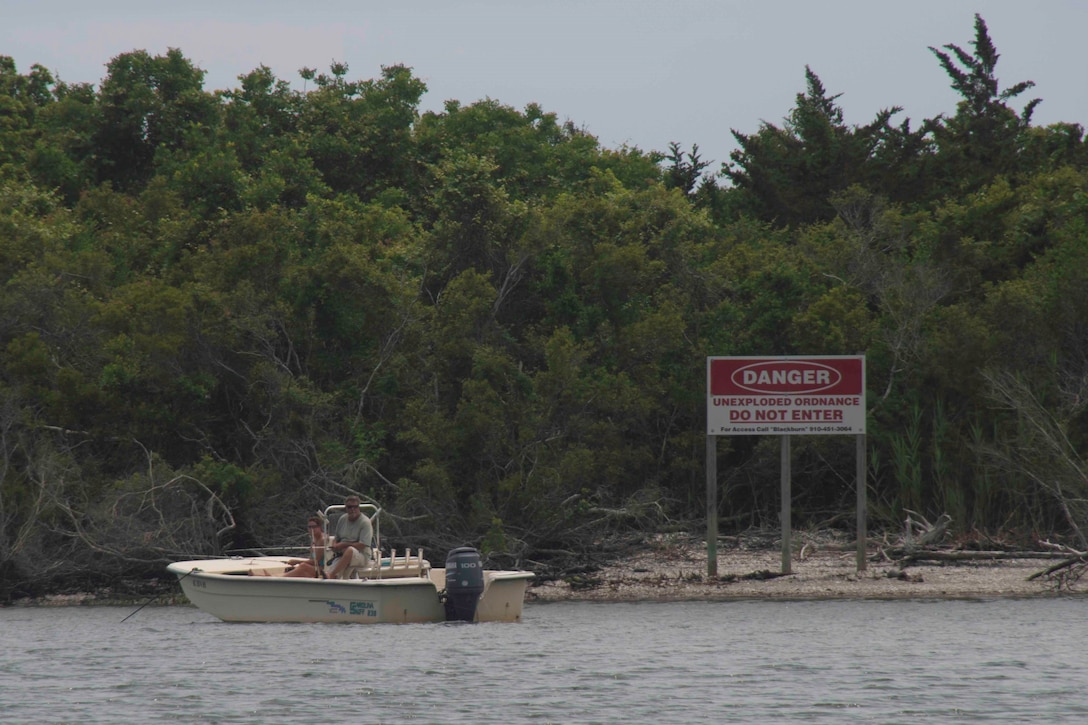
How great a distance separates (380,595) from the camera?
1905 cm

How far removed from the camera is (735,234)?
35.5m

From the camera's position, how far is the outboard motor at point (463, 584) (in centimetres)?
1906

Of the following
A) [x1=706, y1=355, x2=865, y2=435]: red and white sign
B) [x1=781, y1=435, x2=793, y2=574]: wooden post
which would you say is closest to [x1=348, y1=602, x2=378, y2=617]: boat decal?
[x1=706, y1=355, x2=865, y2=435]: red and white sign

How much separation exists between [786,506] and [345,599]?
784 cm

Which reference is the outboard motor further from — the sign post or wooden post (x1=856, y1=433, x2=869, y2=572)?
wooden post (x1=856, y1=433, x2=869, y2=572)

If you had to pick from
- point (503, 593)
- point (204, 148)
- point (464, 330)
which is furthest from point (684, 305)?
point (204, 148)

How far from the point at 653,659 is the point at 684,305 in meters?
13.1

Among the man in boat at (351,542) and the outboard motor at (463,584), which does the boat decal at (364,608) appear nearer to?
the man in boat at (351,542)

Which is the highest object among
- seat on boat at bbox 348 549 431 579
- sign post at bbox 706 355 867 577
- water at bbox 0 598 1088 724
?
sign post at bbox 706 355 867 577

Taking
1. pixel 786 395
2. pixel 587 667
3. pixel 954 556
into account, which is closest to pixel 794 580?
pixel 954 556

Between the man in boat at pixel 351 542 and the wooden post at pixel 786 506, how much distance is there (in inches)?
284

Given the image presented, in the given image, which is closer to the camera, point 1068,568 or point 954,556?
point 1068,568

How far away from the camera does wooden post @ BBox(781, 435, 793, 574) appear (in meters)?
23.7

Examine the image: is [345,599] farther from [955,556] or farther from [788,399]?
[955,556]
